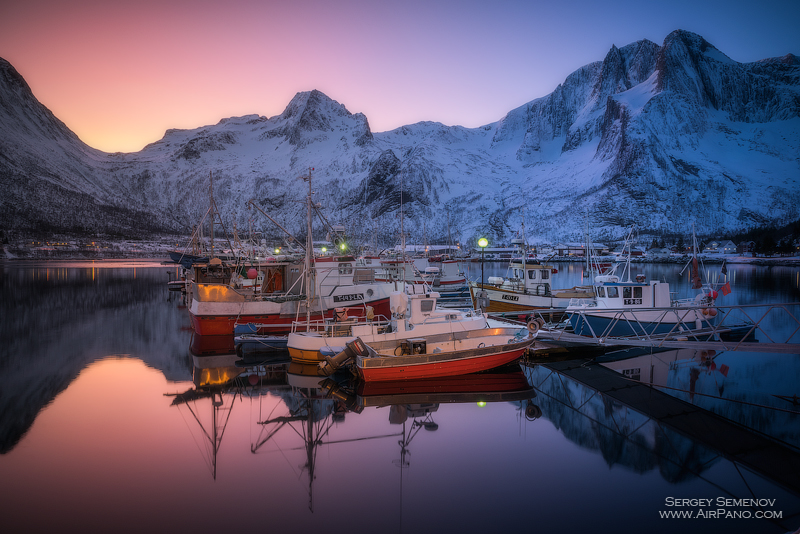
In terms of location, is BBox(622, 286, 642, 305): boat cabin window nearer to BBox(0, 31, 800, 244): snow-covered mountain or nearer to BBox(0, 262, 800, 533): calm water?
BBox(0, 262, 800, 533): calm water

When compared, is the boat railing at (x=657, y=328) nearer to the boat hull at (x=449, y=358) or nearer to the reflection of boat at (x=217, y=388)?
the boat hull at (x=449, y=358)

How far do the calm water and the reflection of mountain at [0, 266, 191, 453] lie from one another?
241 mm

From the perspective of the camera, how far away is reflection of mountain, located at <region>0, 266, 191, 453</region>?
15.9 meters

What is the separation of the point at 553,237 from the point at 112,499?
141342mm

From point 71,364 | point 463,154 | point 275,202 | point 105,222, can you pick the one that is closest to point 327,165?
point 275,202

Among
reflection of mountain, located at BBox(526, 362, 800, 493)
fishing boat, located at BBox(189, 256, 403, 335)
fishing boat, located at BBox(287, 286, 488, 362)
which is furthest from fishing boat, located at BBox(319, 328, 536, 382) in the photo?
fishing boat, located at BBox(189, 256, 403, 335)

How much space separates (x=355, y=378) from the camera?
1673cm

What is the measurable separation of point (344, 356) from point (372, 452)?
5125mm

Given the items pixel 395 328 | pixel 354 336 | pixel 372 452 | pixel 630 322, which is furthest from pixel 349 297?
pixel 630 322

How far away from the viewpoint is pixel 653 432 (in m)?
11.9

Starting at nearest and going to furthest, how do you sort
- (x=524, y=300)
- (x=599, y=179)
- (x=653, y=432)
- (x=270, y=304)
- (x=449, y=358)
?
(x=653, y=432) < (x=449, y=358) < (x=270, y=304) < (x=524, y=300) < (x=599, y=179)

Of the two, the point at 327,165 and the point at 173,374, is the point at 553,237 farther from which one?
the point at 173,374

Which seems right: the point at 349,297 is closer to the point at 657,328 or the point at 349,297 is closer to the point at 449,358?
the point at 449,358

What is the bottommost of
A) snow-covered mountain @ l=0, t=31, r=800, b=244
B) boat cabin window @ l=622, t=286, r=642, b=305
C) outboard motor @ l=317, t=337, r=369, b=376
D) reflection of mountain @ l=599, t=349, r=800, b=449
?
reflection of mountain @ l=599, t=349, r=800, b=449
